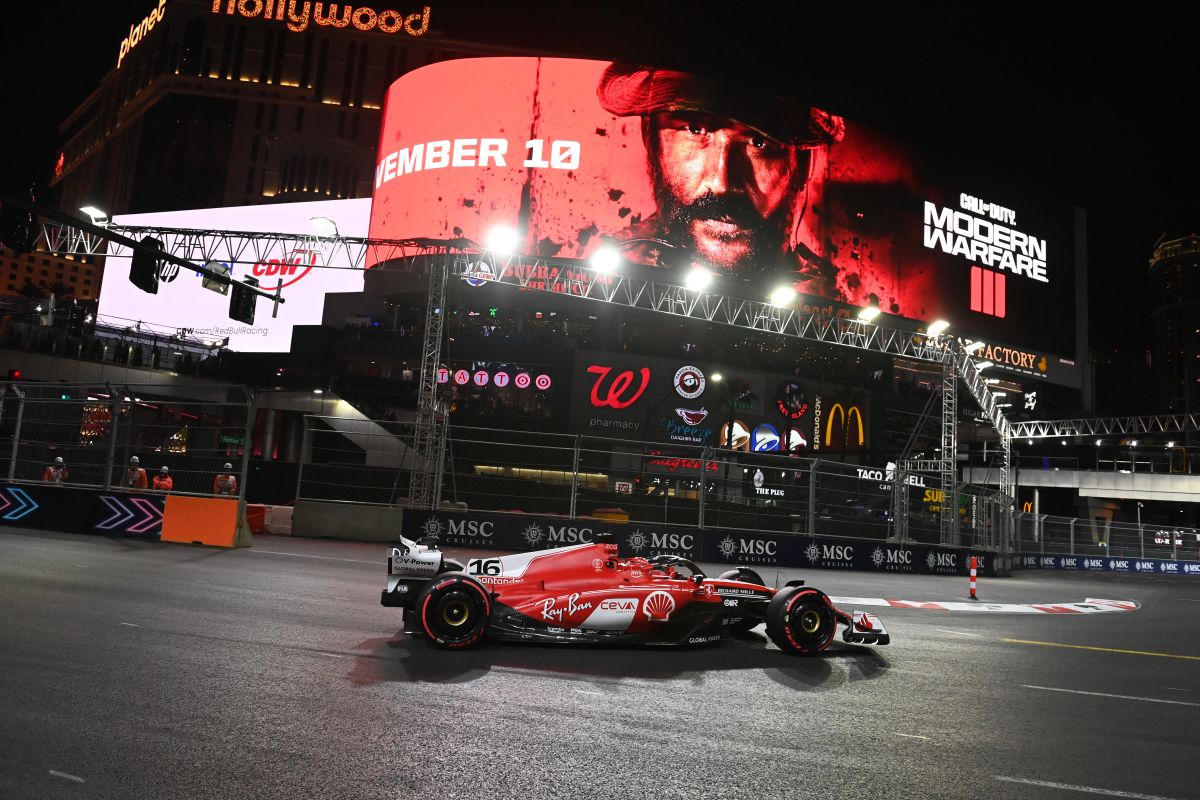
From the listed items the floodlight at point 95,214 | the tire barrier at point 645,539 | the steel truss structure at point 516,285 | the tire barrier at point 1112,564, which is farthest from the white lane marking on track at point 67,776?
the tire barrier at point 1112,564

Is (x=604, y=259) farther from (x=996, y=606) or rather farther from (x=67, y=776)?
(x=67, y=776)

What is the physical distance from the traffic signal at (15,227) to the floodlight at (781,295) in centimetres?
2885

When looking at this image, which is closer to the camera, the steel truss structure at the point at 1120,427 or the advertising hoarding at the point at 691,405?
the advertising hoarding at the point at 691,405

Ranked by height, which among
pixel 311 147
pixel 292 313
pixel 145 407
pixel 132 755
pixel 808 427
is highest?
pixel 311 147

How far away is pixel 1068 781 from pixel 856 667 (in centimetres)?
289

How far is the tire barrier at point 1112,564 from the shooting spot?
3094 cm

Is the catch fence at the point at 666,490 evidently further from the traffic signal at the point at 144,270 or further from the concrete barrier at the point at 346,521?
the traffic signal at the point at 144,270

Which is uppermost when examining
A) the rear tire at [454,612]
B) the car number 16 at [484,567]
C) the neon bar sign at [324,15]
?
the neon bar sign at [324,15]

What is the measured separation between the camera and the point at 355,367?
41.1 meters

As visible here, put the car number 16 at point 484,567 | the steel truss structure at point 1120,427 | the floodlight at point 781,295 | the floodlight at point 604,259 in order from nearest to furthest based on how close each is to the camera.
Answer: the car number 16 at point 484,567 → the floodlight at point 604,259 → the steel truss structure at point 1120,427 → the floodlight at point 781,295

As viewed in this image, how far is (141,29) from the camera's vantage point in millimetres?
81188

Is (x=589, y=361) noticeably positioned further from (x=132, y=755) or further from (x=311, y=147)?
(x=311, y=147)

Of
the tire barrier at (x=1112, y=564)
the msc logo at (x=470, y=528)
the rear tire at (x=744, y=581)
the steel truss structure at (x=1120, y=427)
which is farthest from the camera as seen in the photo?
the steel truss structure at (x=1120, y=427)

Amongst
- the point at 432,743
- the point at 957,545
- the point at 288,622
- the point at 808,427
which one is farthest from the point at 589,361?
the point at 432,743
